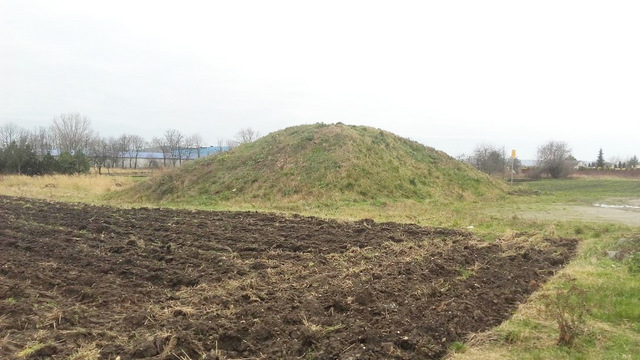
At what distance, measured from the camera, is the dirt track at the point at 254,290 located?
4676 mm

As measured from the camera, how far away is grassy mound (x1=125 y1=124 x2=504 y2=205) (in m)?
21.4

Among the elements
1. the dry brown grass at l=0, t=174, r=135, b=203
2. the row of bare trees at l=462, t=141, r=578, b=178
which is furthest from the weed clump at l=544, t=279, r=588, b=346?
the row of bare trees at l=462, t=141, r=578, b=178

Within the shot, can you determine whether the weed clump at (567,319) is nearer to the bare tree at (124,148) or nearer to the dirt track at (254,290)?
the dirt track at (254,290)

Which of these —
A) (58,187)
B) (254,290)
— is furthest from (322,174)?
(58,187)

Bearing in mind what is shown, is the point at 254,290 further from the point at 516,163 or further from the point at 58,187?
the point at 516,163

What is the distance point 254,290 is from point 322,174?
15.9 meters

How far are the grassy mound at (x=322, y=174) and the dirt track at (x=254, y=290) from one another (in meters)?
9.53

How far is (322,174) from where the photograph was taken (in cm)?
2228

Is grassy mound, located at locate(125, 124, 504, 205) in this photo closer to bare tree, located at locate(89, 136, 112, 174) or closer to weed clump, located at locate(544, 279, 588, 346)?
weed clump, located at locate(544, 279, 588, 346)

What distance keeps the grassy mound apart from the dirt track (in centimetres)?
953

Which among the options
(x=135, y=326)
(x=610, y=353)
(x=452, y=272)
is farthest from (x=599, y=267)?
(x=135, y=326)

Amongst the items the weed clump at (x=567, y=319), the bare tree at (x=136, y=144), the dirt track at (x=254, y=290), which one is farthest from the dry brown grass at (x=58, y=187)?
the bare tree at (x=136, y=144)

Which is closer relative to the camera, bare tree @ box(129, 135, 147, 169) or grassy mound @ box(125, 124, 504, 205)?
grassy mound @ box(125, 124, 504, 205)

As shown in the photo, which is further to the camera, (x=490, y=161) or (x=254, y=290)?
(x=490, y=161)
